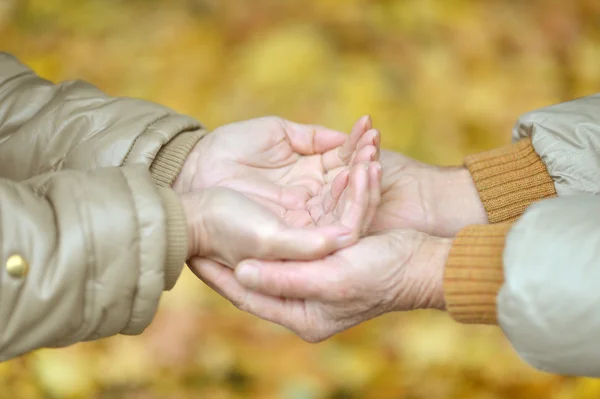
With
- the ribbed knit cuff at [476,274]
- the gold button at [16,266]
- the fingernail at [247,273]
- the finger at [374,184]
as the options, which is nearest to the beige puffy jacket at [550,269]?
the ribbed knit cuff at [476,274]

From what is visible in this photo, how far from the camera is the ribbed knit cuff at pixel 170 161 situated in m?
0.97

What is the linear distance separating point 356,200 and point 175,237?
213 millimetres

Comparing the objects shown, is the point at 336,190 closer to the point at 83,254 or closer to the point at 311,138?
the point at 311,138

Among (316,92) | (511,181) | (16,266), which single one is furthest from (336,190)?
(316,92)

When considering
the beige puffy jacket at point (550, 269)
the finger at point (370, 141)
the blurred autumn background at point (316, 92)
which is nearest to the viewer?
the beige puffy jacket at point (550, 269)

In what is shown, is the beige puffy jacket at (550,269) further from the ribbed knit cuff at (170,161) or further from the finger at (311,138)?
the ribbed knit cuff at (170,161)

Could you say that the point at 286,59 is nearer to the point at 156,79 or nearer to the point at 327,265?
the point at 156,79

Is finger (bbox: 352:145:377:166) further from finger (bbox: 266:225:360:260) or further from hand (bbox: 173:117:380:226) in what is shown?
finger (bbox: 266:225:360:260)

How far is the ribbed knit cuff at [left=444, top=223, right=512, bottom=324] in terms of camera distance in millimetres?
787

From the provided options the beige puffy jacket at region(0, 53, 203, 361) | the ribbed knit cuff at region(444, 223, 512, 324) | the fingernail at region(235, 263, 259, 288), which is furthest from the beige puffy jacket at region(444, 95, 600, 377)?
the beige puffy jacket at region(0, 53, 203, 361)

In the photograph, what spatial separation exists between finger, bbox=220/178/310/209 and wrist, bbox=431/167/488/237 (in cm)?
20

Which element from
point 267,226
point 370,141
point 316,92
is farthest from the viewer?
point 316,92

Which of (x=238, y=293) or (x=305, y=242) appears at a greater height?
(x=305, y=242)

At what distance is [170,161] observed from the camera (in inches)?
38.3
